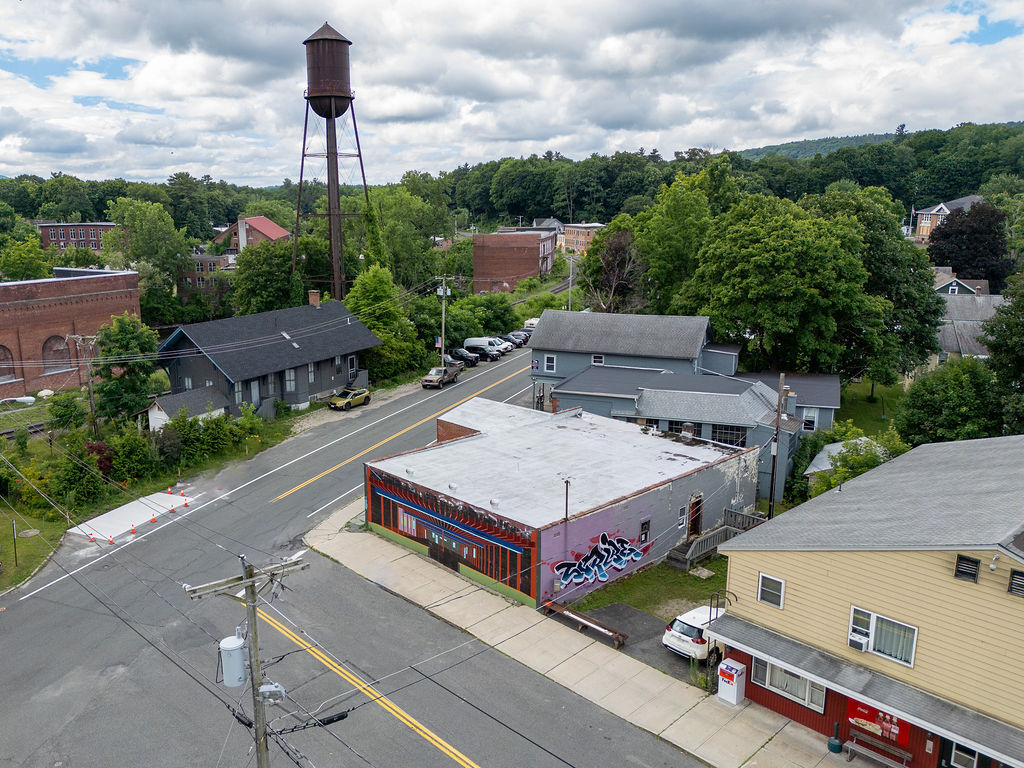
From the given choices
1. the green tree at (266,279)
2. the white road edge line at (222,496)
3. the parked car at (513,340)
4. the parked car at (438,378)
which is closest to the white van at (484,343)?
the parked car at (513,340)

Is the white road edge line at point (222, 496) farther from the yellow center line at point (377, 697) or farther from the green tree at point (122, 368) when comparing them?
Result: the green tree at point (122, 368)

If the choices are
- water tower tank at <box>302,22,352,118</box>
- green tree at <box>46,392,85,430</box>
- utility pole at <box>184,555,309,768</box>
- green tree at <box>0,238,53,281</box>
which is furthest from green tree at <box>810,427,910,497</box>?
green tree at <box>0,238,53,281</box>

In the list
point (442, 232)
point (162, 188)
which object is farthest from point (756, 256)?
point (162, 188)

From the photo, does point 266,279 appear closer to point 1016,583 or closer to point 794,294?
point 794,294

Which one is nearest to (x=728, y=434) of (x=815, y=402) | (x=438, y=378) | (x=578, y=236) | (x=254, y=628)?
(x=815, y=402)

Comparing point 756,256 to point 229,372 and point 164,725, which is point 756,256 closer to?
point 229,372

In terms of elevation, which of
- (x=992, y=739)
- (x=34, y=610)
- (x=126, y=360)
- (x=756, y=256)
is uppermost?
(x=756, y=256)

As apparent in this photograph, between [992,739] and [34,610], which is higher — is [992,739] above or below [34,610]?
above
